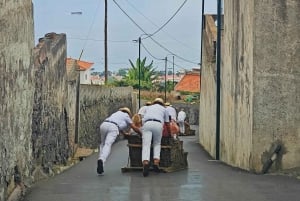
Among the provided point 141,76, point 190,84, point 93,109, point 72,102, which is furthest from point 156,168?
point 190,84

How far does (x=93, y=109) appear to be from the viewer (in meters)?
29.3

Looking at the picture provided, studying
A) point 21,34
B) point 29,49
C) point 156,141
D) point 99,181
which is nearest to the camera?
point 21,34

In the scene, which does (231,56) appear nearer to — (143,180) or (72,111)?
(143,180)

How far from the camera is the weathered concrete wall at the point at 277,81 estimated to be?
13555 millimetres

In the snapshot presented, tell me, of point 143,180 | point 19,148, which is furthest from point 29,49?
point 143,180

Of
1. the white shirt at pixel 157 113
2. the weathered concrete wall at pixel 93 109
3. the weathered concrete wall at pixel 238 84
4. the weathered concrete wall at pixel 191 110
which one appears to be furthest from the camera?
the weathered concrete wall at pixel 191 110

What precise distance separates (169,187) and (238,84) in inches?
177

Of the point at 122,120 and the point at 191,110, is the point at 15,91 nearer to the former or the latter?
the point at 122,120

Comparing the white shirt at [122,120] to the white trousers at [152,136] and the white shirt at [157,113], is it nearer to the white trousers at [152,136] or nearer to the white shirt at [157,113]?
the white shirt at [157,113]

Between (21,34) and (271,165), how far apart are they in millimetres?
6215

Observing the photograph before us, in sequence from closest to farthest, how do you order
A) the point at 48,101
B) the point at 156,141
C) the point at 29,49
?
the point at 29,49, the point at 156,141, the point at 48,101

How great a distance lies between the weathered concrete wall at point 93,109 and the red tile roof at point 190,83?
43.0 meters

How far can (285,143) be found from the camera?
1377 centimetres

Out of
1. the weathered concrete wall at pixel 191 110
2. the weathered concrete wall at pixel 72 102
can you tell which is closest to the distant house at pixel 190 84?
the weathered concrete wall at pixel 191 110
